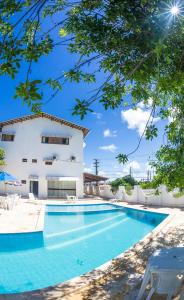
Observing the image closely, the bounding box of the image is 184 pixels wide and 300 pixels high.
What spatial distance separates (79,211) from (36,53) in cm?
2046

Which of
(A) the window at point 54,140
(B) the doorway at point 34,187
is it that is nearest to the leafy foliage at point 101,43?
(B) the doorway at point 34,187

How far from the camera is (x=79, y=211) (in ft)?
77.4

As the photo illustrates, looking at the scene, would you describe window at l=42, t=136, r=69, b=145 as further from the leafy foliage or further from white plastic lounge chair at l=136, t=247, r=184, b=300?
white plastic lounge chair at l=136, t=247, r=184, b=300

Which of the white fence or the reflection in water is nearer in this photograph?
the reflection in water

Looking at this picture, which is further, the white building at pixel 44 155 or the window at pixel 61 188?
the window at pixel 61 188

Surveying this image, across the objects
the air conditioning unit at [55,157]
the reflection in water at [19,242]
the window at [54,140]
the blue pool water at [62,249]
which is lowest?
the blue pool water at [62,249]

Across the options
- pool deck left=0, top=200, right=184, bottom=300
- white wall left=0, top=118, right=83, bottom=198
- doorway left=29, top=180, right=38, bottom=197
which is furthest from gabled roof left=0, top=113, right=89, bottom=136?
pool deck left=0, top=200, right=184, bottom=300

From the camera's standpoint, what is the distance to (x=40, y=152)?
123 ft

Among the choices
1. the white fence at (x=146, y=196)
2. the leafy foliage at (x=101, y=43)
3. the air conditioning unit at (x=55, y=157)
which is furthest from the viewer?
the air conditioning unit at (x=55, y=157)

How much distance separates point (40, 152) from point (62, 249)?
27.0 meters

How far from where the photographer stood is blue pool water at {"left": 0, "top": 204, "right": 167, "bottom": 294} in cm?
820

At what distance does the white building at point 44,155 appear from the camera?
36.7 m

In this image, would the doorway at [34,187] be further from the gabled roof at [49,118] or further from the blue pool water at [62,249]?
the blue pool water at [62,249]

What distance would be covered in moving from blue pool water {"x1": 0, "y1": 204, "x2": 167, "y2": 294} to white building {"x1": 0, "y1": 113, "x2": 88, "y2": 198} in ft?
58.0
